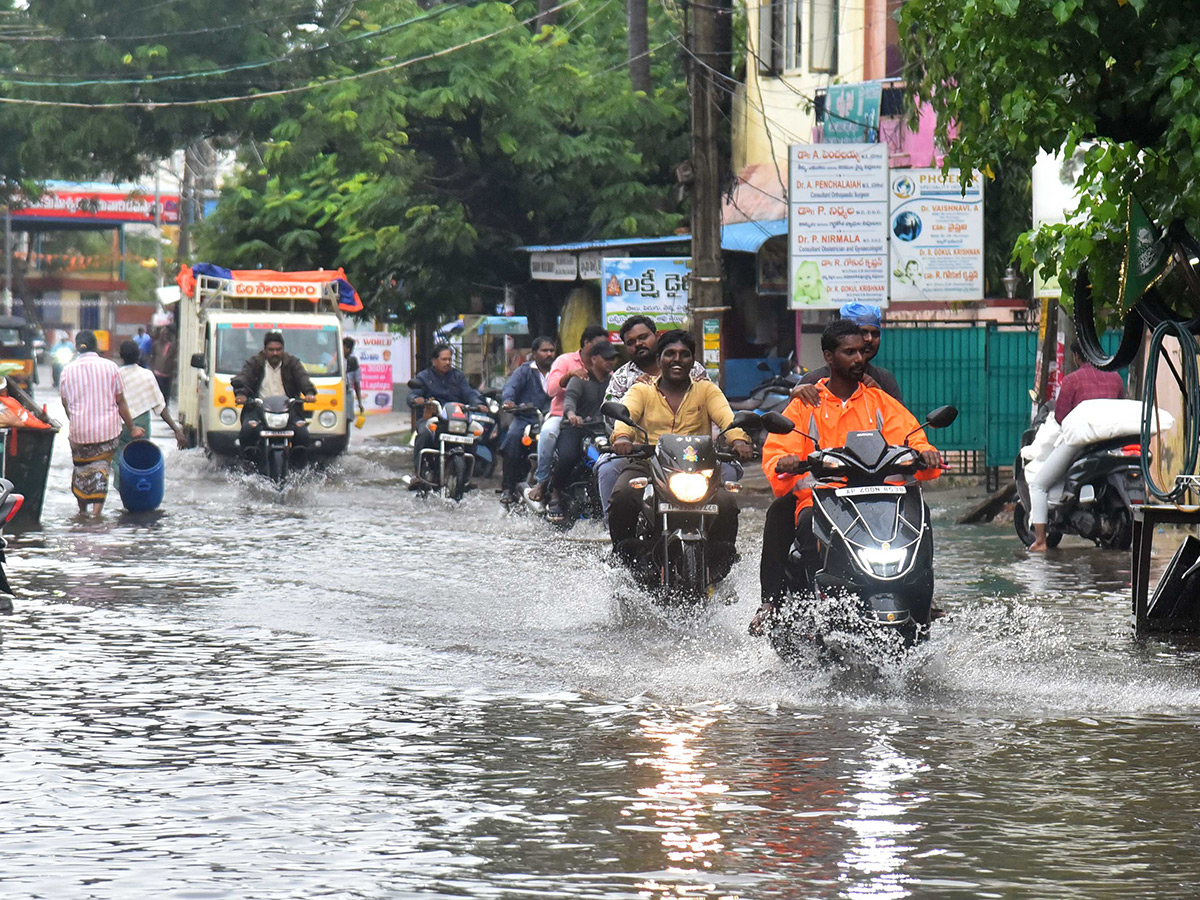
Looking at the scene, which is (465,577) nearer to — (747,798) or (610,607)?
(610,607)

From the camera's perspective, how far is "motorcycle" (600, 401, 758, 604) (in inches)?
396

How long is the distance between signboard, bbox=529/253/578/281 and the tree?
17.3 m

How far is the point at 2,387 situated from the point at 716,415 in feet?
25.6

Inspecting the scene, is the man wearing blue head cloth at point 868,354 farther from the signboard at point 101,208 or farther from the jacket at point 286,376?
the signboard at point 101,208

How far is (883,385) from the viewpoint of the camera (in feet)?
29.5

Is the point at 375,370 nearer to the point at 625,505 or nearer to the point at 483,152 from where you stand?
the point at 483,152

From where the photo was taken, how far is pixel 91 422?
713 inches

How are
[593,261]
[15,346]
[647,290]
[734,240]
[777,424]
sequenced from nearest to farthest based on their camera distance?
[777,424], [647,290], [734,240], [593,261], [15,346]

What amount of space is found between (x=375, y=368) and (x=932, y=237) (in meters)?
18.9

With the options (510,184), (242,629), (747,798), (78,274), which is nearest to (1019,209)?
(510,184)

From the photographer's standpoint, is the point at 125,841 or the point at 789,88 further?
the point at 789,88

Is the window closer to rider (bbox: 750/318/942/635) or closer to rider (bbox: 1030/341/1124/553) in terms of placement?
rider (bbox: 1030/341/1124/553)

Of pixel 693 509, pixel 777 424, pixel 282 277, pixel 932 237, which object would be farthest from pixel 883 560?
pixel 282 277

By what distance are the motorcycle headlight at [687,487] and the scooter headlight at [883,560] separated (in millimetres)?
2067
